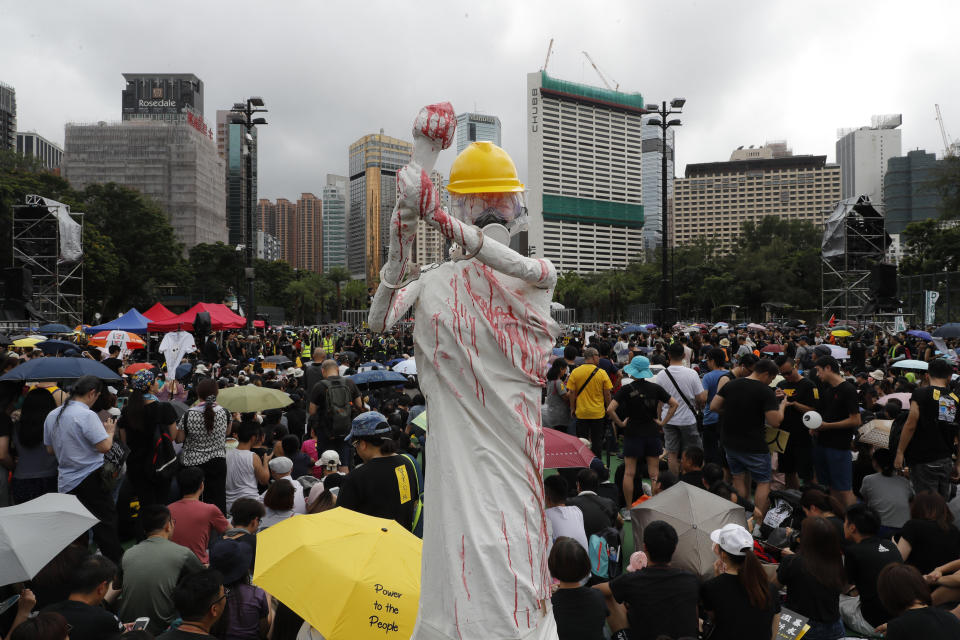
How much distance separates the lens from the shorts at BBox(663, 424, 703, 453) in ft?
25.8

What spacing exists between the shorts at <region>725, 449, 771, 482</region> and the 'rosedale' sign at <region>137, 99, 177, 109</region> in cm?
13098

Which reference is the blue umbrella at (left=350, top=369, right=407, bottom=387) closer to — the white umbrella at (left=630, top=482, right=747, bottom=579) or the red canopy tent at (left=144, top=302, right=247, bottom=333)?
the white umbrella at (left=630, top=482, right=747, bottom=579)

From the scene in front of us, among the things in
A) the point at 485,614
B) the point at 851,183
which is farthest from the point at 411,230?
the point at 851,183

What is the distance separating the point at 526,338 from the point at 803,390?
5954 mm

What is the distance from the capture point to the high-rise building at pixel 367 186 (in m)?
118

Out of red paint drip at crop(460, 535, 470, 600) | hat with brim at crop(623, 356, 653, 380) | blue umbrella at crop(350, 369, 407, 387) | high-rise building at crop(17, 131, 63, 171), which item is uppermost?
high-rise building at crop(17, 131, 63, 171)

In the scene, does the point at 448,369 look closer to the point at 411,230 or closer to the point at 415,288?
the point at 415,288

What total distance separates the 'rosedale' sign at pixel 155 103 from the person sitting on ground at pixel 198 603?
13241 cm

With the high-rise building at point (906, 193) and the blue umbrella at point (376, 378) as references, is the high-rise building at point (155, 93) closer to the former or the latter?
the high-rise building at point (906, 193)

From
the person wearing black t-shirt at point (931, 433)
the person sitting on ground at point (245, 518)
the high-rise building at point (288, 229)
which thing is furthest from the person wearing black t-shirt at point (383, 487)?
the high-rise building at point (288, 229)

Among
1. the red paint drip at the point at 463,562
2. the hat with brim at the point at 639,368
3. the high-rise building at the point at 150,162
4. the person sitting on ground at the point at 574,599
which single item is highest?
the high-rise building at the point at 150,162

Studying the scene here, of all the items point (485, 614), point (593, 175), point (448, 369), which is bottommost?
point (485, 614)

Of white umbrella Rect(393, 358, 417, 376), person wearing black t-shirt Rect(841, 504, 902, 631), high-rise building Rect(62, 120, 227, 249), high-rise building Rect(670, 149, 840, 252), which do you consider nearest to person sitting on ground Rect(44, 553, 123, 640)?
person wearing black t-shirt Rect(841, 504, 902, 631)

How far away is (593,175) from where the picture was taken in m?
51.3
